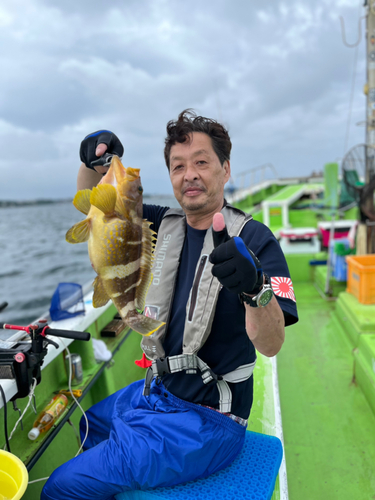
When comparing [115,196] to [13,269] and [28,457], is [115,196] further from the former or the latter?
[13,269]

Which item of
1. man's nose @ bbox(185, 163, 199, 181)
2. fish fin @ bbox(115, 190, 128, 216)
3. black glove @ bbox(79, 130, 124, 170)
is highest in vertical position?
black glove @ bbox(79, 130, 124, 170)

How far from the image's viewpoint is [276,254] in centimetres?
166

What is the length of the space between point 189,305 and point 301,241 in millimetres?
6451

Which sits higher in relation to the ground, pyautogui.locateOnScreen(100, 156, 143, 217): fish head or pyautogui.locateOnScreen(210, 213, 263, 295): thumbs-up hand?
pyautogui.locateOnScreen(100, 156, 143, 217): fish head

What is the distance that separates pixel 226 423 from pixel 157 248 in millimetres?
1001

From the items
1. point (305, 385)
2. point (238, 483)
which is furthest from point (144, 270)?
point (305, 385)

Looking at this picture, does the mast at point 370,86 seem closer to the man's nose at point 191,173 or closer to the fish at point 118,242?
the man's nose at point 191,173

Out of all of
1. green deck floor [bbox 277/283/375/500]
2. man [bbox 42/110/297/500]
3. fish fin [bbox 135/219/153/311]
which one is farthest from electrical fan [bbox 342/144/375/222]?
fish fin [bbox 135/219/153/311]

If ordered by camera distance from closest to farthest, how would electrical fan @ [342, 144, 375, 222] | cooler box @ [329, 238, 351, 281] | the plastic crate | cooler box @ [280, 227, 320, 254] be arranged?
the plastic crate → electrical fan @ [342, 144, 375, 222] → cooler box @ [329, 238, 351, 281] → cooler box @ [280, 227, 320, 254]

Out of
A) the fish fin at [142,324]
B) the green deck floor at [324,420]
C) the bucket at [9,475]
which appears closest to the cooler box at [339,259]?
the green deck floor at [324,420]

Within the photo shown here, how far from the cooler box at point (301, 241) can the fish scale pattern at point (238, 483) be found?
19.1 feet

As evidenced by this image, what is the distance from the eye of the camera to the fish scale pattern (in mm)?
1681

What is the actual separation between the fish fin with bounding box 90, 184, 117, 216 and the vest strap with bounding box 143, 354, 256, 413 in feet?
2.75

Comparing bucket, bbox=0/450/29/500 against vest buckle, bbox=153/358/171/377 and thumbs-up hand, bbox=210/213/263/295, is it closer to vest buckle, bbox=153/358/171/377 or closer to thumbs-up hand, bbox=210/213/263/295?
vest buckle, bbox=153/358/171/377
